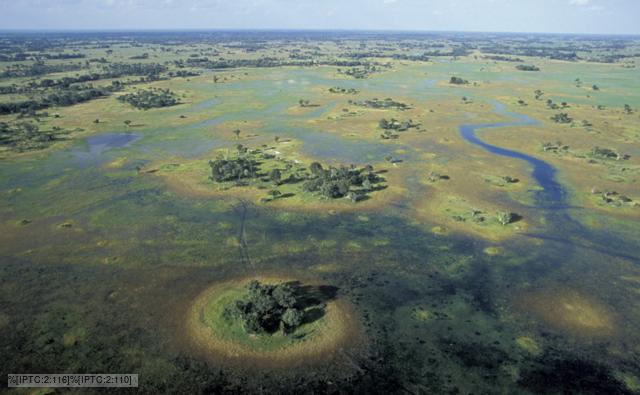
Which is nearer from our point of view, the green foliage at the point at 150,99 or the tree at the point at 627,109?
the tree at the point at 627,109

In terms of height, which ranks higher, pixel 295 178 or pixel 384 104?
pixel 384 104

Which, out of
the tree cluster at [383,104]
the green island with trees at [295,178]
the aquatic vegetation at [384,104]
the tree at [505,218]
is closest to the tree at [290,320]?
the green island with trees at [295,178]

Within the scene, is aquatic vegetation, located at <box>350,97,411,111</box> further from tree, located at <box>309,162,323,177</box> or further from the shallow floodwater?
the shallow floodwater

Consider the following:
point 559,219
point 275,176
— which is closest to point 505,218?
point 559,219

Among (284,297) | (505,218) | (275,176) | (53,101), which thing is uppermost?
(53,101)

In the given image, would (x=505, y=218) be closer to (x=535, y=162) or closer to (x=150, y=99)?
(x=535, y=162)

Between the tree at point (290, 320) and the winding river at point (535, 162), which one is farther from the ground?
the winding river at point (535, 162)

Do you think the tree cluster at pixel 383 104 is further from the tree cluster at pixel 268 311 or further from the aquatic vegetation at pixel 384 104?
the tree cluster at pixel 268 311

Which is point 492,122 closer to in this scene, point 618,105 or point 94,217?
point 618,105
